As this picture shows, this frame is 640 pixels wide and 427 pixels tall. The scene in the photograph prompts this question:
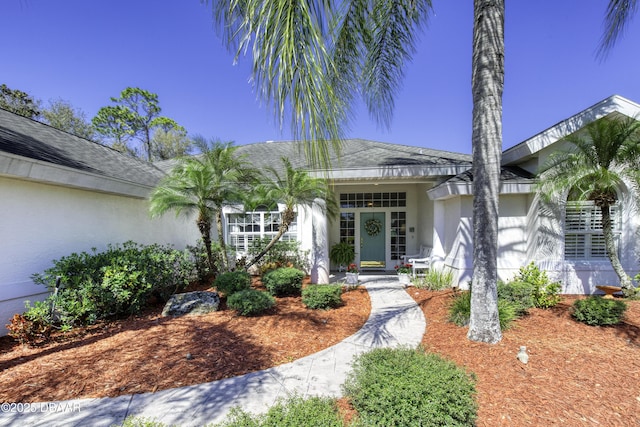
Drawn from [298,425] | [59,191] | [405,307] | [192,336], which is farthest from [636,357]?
[59,191]

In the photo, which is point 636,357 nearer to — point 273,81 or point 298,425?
point 298,425

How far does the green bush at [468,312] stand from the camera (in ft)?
16.6

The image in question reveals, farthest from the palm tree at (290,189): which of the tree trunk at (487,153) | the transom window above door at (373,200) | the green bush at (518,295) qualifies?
the green bush at (518,295)

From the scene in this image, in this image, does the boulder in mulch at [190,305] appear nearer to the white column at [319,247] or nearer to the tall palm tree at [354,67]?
the white column at [319,247]

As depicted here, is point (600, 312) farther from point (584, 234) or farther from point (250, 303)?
point (250, 303)

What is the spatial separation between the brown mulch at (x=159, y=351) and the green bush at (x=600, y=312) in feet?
13.9

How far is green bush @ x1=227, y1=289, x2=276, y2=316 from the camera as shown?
239 inches

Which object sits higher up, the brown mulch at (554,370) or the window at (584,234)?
the window at (584,234)

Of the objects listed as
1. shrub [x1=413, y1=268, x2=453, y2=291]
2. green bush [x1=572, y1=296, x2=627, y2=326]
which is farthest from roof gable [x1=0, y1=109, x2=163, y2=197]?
green bush [x1=572, y1=296, x2=627, y2=326]

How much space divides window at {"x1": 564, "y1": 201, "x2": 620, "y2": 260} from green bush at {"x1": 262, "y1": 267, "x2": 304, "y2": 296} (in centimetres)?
792

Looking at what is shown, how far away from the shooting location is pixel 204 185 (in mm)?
7273

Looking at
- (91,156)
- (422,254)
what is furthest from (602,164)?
(91,156)

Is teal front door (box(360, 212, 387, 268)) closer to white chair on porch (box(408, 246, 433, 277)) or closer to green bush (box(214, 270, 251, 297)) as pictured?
white chair on porch (box(408, 246, 433, 277))

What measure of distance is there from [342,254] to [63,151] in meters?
9.61
